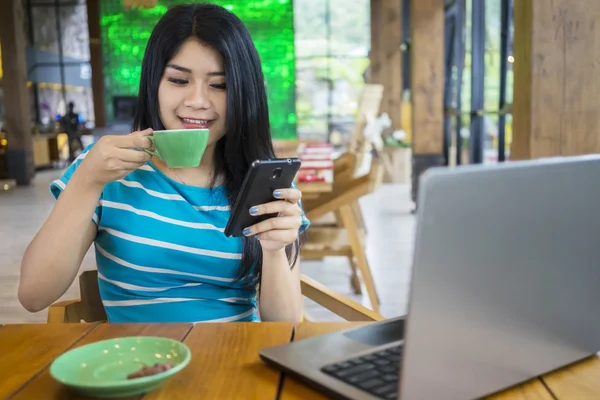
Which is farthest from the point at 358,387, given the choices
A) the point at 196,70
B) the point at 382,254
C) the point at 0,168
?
the point at 0,168

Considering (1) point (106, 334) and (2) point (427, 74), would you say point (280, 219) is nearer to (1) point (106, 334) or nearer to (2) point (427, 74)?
(1) point (106, 334)

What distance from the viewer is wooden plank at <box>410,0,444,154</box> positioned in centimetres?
629

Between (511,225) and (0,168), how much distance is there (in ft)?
37.1

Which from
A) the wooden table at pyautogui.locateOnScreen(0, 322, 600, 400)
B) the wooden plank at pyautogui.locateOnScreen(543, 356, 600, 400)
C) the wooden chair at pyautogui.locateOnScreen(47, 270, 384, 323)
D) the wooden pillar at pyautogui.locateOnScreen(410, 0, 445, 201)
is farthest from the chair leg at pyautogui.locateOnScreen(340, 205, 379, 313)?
the wooden pillar at pyautogui.locateOnScreen(410, 0, 445, 201)

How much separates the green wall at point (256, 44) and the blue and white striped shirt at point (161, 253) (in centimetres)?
802

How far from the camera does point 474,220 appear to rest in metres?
0.62

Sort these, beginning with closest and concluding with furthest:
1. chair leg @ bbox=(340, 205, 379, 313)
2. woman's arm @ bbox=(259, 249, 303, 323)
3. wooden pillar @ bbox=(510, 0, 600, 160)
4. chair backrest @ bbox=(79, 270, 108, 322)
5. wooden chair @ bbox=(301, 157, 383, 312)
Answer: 1. woman's arm @ bbox=(259, 249, 303, 323)
2. chair backrest @ bbox=(79, 270, 108, 322)
3. wooden pillar @ bbox=(510, 0, 600, 160)
4. wooden chair @ bbox=(301, 157, 383, 312)
5. chair leg @ bbox=(340, 205, 379, 313)

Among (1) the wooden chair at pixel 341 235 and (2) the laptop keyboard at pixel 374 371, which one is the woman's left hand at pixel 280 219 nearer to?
(2) the laptop keyboard at pixel 374 371

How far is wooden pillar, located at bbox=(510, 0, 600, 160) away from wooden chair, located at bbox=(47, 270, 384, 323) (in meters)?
0.91

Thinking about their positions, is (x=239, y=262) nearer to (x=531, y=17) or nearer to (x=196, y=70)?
(x=196, y=70)

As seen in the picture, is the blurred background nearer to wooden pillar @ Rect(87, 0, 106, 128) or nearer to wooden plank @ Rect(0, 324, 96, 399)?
wooden pillar @ Rect(87, 0, 106, 128)

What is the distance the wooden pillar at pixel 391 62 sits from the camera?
940 centimetres

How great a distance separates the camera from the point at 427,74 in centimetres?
639

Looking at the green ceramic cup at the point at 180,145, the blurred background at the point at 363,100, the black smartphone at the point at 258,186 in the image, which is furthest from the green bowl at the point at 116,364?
the blurred background at the point at 363,100
